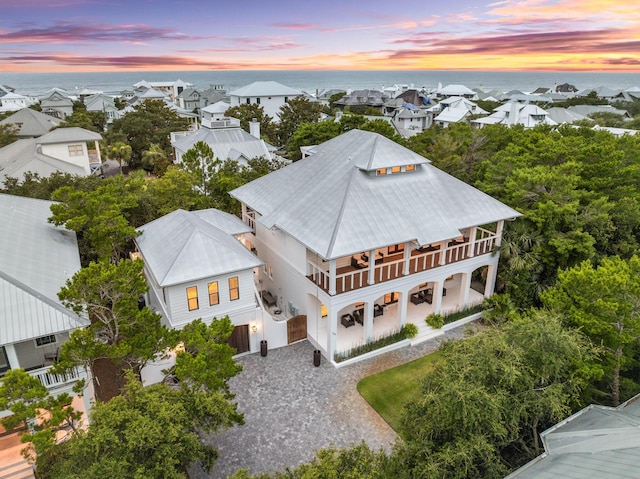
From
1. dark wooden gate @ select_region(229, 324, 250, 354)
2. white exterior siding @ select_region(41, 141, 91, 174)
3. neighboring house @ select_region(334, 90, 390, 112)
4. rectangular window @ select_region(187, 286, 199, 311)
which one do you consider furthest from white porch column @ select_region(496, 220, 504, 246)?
neighboring house @ select_region(334, 90, 390, 112)

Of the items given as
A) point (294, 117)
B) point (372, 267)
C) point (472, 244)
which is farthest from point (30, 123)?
point (472, 244)

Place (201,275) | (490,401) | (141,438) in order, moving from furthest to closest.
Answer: (201,275) < (490,401) < (141,438)

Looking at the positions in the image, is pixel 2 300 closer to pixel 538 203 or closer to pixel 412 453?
pixel 412 453

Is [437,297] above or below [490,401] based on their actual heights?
below

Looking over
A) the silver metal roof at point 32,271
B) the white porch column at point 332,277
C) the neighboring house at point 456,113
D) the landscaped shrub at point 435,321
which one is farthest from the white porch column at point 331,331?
the neighboring house at point 456,113

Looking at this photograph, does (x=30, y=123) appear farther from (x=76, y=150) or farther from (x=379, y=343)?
(x=379, y=343)

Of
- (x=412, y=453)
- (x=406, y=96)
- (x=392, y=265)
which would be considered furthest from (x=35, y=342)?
(x=406, y=96)

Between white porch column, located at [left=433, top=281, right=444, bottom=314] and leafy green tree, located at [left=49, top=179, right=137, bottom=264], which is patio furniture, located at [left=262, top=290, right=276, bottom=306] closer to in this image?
leafy green tree, located at [left=49, top=179, right=137, bottom=264]

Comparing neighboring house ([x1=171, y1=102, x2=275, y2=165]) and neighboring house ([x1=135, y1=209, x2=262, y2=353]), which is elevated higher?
neighboring house ([x1=171, y1=102, x2=275, y2=165])
